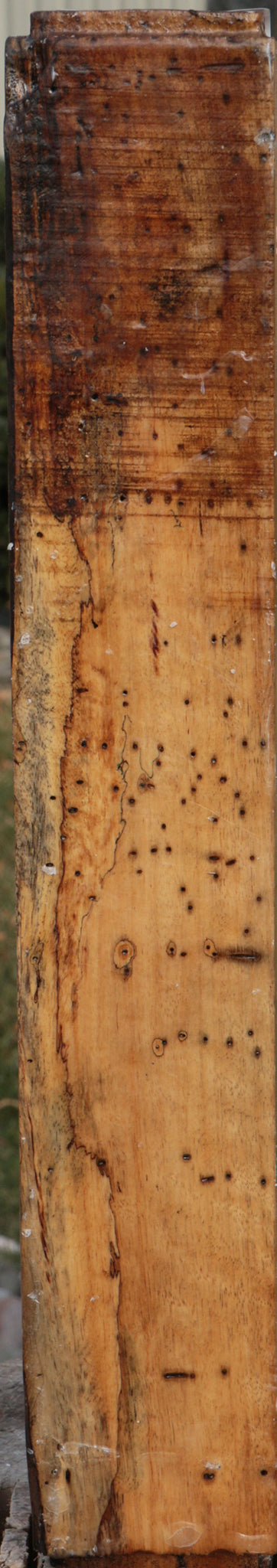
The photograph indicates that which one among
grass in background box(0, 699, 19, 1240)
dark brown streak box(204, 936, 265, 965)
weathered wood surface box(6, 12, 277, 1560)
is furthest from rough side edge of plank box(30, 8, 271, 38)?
grass in background box(0, 699, 19, 1240)

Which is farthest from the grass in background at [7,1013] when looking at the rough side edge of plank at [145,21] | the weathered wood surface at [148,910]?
the rough side edge of plank at [145,21]

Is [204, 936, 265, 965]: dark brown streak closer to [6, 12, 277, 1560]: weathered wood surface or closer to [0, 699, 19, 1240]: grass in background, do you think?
[6, 12, 277, 1560]: weathered wood surface

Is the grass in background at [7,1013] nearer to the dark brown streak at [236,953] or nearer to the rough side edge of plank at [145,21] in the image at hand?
the dark brown streak at [236,953]

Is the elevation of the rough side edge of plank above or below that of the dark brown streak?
above

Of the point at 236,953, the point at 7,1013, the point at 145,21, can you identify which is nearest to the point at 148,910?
the point at 236,953

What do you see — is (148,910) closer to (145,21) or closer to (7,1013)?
(145,21)
